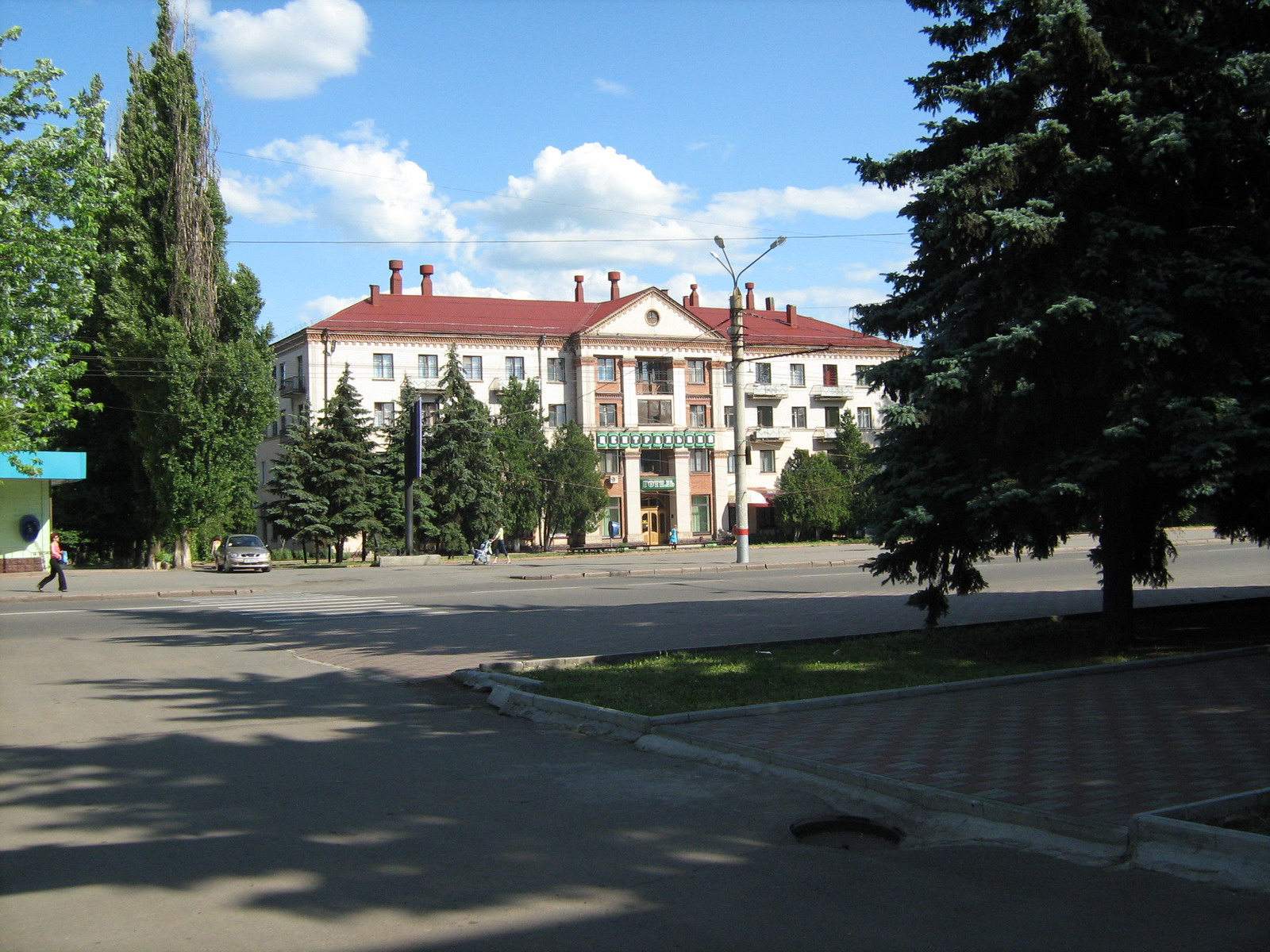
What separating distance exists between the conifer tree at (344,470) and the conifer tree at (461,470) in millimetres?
3232

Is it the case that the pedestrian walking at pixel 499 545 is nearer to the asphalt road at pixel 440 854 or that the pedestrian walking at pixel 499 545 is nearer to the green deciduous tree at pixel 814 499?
the green deciduous tree at pixel 814 499

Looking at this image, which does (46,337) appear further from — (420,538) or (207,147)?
(420,538)

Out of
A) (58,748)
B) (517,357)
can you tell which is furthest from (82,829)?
(517,357)

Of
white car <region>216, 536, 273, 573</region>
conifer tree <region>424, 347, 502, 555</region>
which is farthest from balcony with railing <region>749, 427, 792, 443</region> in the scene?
white car <region>216, 536, 273, 573</region>

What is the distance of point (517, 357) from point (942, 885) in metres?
59.2

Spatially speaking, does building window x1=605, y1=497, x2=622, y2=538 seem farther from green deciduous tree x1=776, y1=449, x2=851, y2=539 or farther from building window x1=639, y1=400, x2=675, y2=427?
green deciduous tree x1=776, y1=449, x2=851, y2=539

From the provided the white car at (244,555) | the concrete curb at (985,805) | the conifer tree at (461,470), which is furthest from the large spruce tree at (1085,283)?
the conifer tree at (461,470)

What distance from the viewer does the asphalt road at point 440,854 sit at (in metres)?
4.16

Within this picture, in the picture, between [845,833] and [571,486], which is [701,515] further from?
[845,833]

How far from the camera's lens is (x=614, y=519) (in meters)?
63.4

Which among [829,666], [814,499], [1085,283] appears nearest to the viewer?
[1085,283]

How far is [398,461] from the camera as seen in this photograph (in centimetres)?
5191

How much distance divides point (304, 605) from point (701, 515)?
146 ft

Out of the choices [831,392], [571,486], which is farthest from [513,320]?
[831,392]
